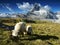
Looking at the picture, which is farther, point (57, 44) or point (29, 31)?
point (29, 31)

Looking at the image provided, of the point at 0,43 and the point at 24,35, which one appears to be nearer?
the point at 0,43

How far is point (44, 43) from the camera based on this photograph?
1065 inches

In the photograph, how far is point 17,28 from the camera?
1187 inches

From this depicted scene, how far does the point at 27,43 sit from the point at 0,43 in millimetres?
4897

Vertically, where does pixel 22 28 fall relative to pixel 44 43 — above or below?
above

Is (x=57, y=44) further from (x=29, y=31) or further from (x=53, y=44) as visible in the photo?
(x=29, y=31)

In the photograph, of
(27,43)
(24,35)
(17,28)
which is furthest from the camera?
(24,35)

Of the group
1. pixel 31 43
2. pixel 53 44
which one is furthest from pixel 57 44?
pixel 31 43

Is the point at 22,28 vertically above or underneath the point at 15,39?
above

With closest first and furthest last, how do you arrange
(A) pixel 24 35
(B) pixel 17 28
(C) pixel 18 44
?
(C) pixel 18 44, (B) pixel 17 28, (A) pixel 24 35

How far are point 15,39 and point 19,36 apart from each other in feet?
6.86

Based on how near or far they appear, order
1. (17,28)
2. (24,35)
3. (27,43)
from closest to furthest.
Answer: (27,43) → (17,28) → (24,35)

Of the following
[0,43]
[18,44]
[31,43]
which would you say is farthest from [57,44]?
[0,43]

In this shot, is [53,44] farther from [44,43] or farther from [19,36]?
[19,36]
